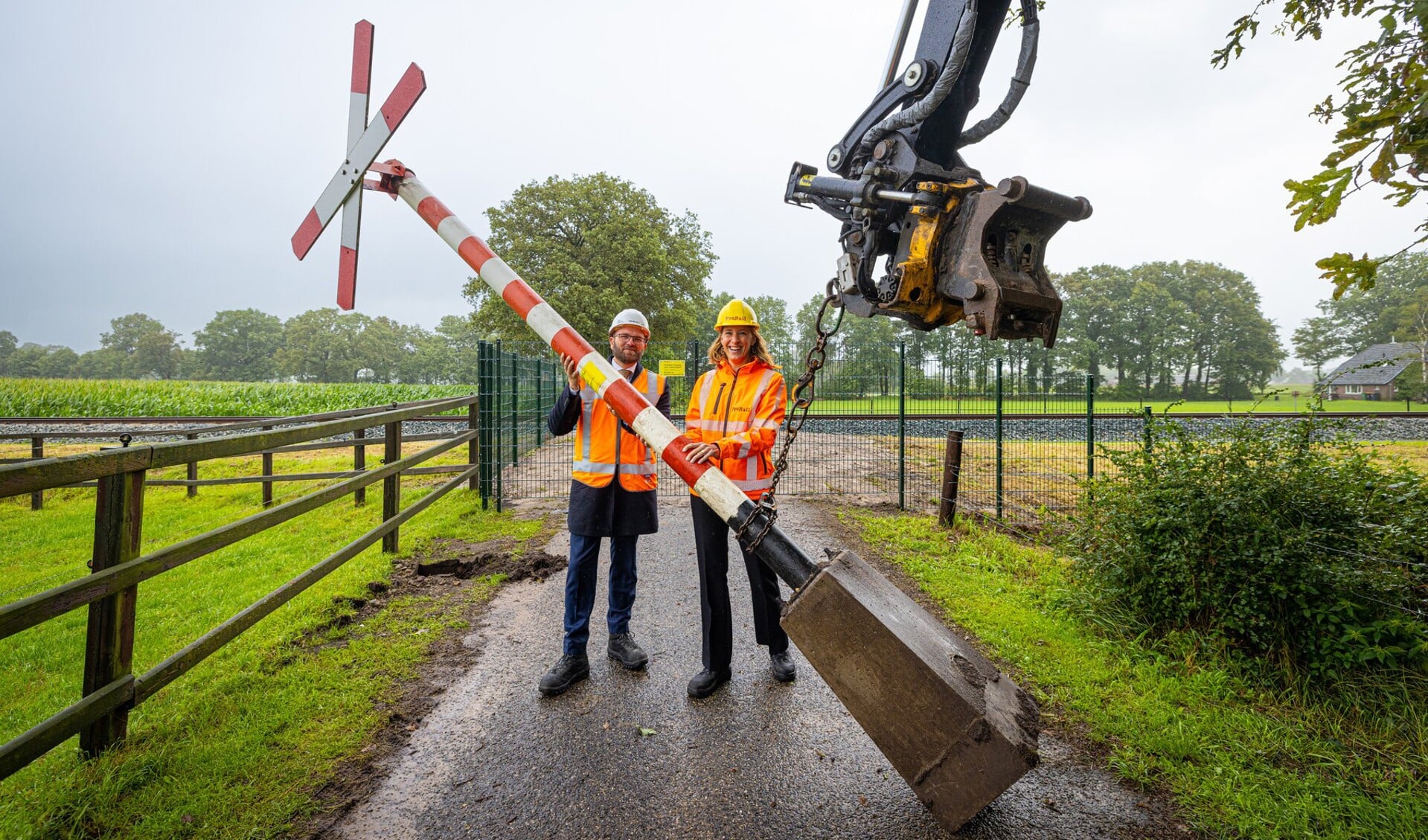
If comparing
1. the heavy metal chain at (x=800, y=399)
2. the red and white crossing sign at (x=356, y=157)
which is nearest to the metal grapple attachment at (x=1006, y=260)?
the heavy metal chain at (x=800, y=399)

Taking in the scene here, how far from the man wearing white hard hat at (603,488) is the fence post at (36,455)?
8702 millimetres

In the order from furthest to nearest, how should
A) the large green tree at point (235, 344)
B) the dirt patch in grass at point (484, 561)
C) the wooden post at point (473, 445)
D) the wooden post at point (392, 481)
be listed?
the large green tree at point (235, 344) → the wooden post at point (473, 445) → the wooden post at point (392, 481) → the dirt patch in grass at point (484, 561)

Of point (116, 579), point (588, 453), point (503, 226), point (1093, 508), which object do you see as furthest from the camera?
point (503, 226)

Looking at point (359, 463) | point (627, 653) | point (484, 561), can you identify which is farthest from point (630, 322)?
point (359, 463)

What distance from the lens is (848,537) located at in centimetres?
673

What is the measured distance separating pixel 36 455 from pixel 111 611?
917 centimetres

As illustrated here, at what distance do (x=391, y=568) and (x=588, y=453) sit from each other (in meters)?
3.15

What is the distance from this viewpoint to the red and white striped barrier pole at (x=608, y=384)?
7.89 feet

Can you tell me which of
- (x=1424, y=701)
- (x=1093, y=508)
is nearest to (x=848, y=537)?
(x=1093, y=508)

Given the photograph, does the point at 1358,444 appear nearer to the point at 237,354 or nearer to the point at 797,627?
the point at 797,627

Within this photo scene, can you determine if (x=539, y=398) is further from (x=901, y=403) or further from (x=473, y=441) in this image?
(x=901, y=403)

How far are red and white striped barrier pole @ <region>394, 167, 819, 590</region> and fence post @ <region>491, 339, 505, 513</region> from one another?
509 cm

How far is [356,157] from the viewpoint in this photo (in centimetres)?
301

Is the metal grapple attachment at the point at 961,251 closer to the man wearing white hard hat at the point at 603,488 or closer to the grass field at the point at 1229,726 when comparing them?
the man wearing white hard hat at the point at 603,488
